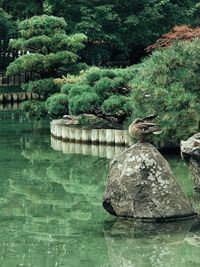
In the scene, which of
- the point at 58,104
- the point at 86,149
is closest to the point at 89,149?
the point at 86,149

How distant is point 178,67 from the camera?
11352mm

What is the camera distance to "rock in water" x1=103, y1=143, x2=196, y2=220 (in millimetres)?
7520

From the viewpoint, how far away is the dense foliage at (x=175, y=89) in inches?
437

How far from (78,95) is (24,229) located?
6359 millimetres

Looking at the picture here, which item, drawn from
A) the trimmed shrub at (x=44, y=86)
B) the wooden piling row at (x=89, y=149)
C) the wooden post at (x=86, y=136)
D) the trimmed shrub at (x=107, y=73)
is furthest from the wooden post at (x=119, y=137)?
the trimmed shrub at (x=44, y=86)

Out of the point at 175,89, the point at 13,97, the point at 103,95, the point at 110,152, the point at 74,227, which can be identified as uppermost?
the point at 175,89

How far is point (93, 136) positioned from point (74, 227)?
6.07m

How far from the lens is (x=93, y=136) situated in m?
13.6

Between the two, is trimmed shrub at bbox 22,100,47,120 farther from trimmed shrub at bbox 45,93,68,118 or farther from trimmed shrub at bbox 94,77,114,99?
trimmed shrub at bbox 94,77,114,99

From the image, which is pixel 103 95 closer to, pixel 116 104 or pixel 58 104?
pixel 116 104

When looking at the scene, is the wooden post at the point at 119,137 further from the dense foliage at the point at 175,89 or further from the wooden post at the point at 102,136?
the dense foliage at the point at 175,89

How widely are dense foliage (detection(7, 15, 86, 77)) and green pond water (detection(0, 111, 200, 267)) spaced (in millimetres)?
5216

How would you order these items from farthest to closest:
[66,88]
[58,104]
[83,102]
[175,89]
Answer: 1. [66,88]
2. [58,104]
3. [83,102]
4. [175,89]

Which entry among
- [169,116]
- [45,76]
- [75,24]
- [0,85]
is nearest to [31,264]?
[169,116]
